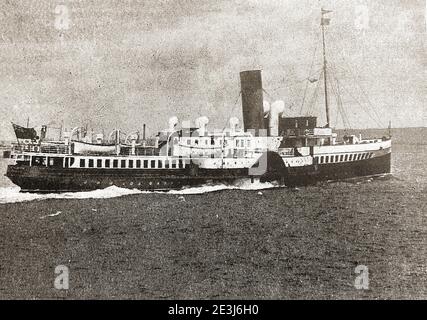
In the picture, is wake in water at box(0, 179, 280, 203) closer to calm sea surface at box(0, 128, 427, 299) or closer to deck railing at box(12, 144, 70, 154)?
calm sea surface at box(0, 128, 427, 299)

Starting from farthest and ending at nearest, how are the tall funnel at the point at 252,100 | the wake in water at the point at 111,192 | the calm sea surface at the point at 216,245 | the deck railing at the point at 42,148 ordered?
1. the tall funnel at the point at 252,100
2. the wake in water at the point at 111,192
3. the deck railing at the point at 42,148
4. the calm sea surface at the point at 216,245

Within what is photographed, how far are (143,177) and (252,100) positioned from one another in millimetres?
9861

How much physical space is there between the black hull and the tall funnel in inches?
149

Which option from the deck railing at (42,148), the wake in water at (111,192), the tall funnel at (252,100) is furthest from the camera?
the tall funnel at (252,100)

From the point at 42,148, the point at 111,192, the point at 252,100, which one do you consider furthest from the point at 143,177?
the point at 252,100

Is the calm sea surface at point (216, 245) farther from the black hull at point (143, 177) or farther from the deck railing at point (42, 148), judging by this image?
the deck railing at point (42, 148)

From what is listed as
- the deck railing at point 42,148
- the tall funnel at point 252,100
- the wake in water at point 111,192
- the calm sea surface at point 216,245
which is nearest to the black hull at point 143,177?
the wake in water at point 111,192

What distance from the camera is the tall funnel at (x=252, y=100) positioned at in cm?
3078

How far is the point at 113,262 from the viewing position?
1480 cm

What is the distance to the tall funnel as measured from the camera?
101 feet

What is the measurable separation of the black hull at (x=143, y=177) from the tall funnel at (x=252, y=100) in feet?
12.4

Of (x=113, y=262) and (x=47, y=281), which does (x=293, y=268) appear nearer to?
(x=113, y=262)
